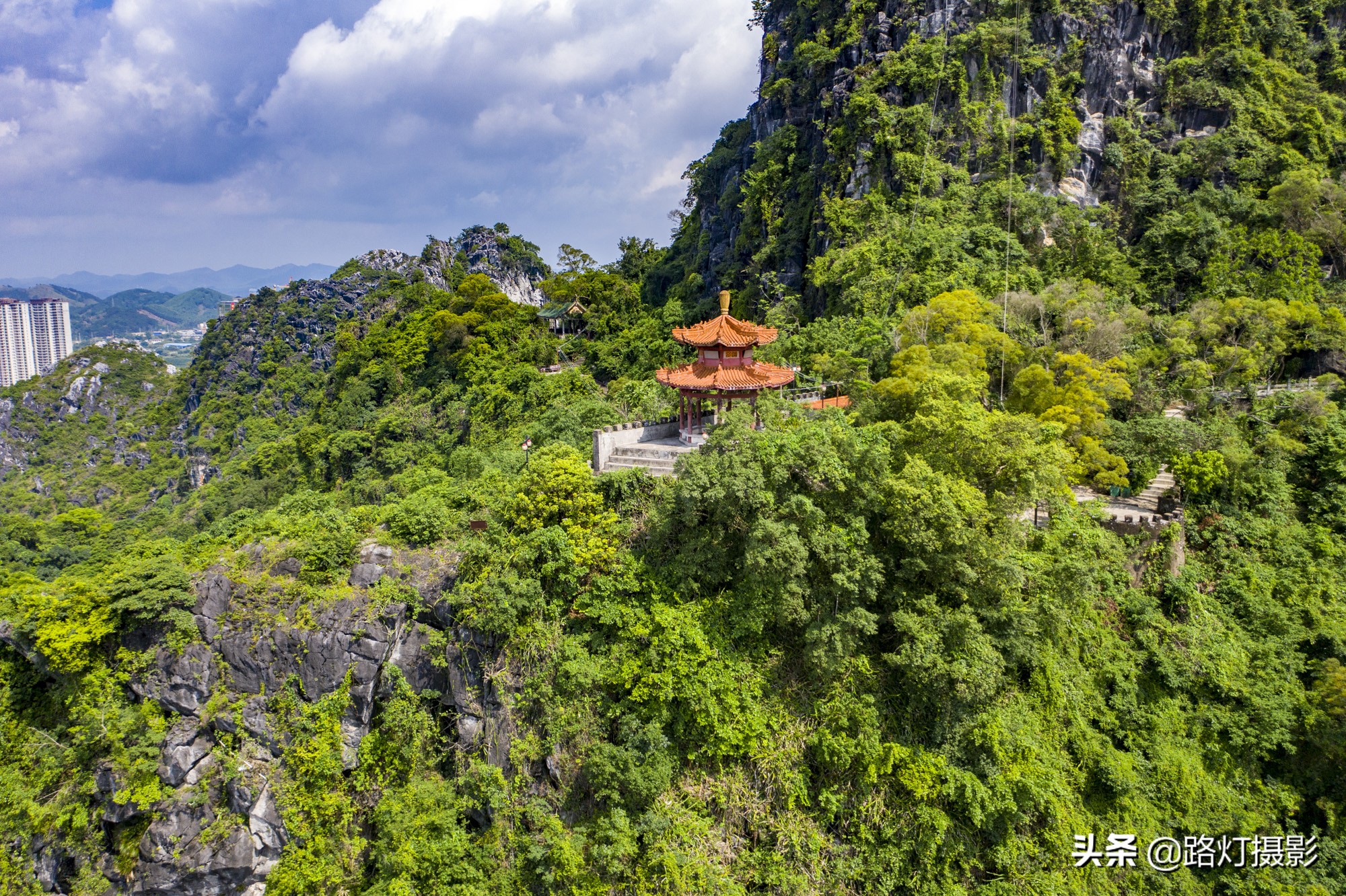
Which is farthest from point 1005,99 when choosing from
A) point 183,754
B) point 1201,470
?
point 183,754

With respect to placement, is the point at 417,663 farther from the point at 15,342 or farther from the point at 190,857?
the point at 15,342

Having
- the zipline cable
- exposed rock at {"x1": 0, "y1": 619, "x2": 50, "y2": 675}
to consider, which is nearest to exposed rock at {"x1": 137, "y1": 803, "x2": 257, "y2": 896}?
exposed rock at {"x1": 0, "y1": 619, "x2": 50, "y2": 675}

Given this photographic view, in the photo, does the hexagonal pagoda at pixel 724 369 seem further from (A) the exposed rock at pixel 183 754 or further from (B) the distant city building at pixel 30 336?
(B) the distant city building at pixel 30 336

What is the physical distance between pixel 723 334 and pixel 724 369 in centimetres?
89

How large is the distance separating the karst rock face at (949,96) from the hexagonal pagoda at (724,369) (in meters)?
15.8

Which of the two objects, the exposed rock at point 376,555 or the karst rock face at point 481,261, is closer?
the exposed rock at point 376,555

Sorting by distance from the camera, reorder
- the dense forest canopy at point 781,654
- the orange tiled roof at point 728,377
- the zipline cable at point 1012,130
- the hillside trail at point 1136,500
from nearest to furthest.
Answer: the dense forest canopy at point 781,654
the orange tiled roof at point 728,377
the hillside trail at point 1136,500
the zipline cable at point 1012,130

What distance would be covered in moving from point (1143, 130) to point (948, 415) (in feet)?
96.7

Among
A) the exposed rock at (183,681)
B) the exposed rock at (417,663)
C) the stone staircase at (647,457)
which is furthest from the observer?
the stone staircase at (647,457)

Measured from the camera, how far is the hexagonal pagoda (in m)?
17.0

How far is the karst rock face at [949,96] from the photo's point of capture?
30.1m

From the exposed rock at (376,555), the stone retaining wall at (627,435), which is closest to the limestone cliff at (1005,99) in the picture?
the stone retaining wall at (627,435)

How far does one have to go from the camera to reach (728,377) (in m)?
17.0

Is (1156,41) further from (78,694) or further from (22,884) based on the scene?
(22,884)
